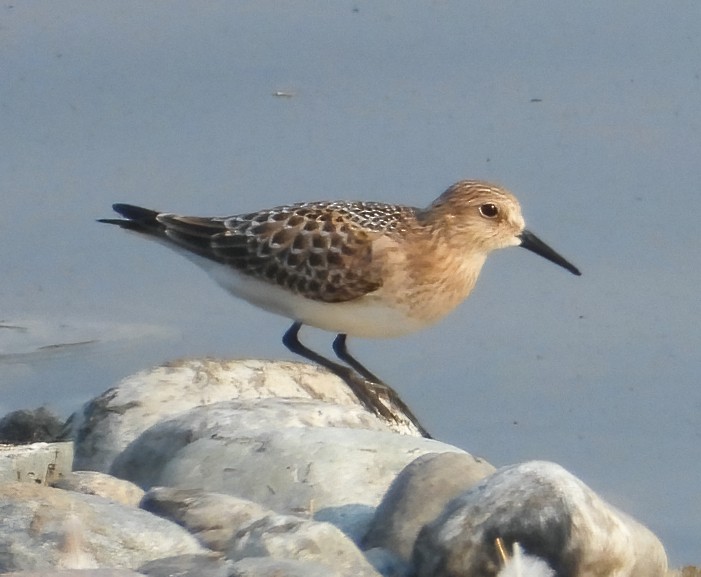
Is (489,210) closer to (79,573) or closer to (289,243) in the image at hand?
(289,243)

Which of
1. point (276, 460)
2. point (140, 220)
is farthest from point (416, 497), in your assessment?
point (140, 220)

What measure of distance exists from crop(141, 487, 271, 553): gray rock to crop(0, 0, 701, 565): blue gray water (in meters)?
2.09

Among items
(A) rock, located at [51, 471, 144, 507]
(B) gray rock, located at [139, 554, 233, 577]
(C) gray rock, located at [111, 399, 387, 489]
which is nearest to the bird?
(C) gray rock, located at [111, 399, 387, 489]

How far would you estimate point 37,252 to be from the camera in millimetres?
8477

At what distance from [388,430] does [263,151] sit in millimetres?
2728

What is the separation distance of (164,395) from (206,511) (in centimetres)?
140

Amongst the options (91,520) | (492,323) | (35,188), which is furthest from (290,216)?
(91,520)

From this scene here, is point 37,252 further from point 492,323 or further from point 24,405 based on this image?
point 492,323

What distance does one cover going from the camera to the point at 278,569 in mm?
4527

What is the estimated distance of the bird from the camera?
7.38 meters

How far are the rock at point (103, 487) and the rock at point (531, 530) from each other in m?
0.96

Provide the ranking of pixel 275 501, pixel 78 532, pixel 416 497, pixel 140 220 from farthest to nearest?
pixel 140 220
pixel 275 501
pixel 416 497
pixel 78 532

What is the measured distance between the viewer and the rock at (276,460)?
5.78 meters

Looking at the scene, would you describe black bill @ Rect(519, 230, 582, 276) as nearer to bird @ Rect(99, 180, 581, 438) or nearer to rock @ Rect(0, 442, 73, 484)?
bird @ Rect(99, 180, 581, 438)
